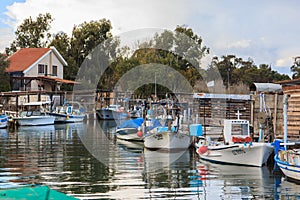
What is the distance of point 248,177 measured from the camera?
20.8 meters

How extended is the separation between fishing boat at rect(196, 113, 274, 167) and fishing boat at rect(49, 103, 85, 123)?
36.1 meters

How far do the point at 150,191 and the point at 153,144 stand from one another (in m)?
14.5

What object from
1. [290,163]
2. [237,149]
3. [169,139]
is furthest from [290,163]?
[169,139]

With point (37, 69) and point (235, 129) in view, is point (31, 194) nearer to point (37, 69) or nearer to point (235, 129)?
point (235, 129)

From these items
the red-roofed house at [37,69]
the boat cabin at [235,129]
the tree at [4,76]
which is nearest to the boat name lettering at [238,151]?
the boat cabin at [235,129]

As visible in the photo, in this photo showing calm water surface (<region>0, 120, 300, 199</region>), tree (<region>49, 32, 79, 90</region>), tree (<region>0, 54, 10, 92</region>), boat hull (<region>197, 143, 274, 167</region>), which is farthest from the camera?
tree (<region>49, 32, 79, 90</region>)

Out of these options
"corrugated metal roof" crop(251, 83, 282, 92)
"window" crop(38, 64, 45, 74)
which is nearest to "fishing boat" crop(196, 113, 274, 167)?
"corrugated metal roof" crop(251, 83, 282, 92)

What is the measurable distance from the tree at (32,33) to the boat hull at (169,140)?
→ 5264 centimetres

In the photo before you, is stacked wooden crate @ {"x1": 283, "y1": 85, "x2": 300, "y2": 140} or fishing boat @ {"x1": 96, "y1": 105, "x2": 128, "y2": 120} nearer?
stacked wooden crate @ {"x1": 283, "y1": 85, "x2": 300, "y2": 140}

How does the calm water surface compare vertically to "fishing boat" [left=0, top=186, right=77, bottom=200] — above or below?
below

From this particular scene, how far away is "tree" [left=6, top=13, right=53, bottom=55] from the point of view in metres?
80.1

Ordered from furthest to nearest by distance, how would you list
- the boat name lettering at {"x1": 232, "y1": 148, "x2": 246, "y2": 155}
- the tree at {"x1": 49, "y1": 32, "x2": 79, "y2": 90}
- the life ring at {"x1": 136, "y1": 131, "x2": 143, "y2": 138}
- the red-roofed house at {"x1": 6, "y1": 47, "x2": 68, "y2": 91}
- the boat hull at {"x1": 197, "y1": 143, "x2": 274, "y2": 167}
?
1. the tree at {"x1": 49, "y1": 32, "x2": 79, "y2": 90}
2. the red-roofed house at {"x1": 6, "y1": 47, "x2": 68, "y2": 91}
3. the life ring at {"x1": 136, "y1": 131, "x2": 143, "y2": 138}
4. the boat name lettering at {"x1": 232, "y1": 148, "x2": 246, "y2": 155}
5. the boat hull at {"x1": 197, "y1": 143, "x2": 274, "y2": 167}

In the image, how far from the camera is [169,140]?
31094mm

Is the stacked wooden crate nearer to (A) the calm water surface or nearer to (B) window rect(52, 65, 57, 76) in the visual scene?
(A) the calm water surface
